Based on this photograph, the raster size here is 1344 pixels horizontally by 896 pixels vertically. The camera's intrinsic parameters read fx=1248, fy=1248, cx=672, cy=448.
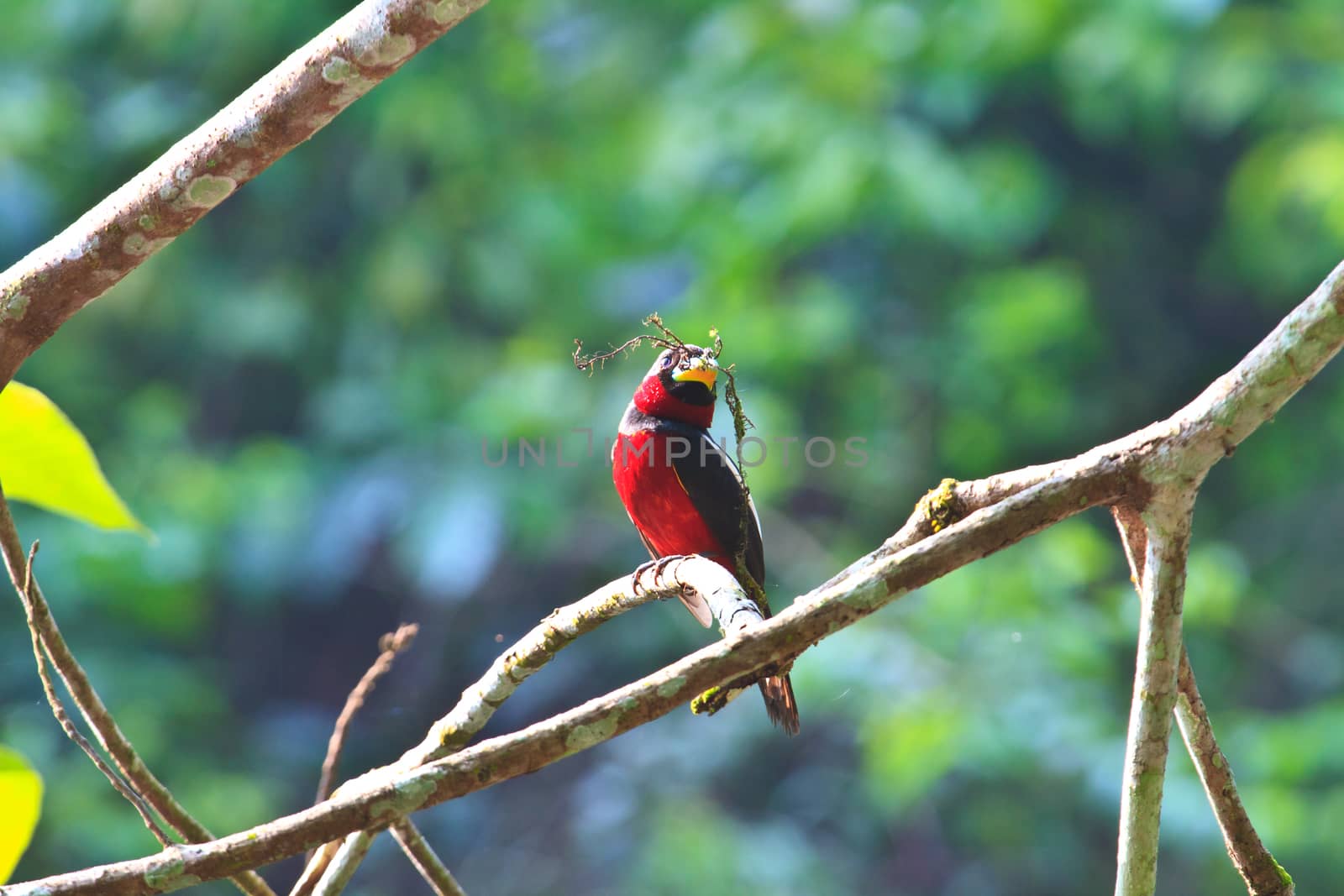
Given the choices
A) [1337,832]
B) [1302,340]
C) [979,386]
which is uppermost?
[979,386]

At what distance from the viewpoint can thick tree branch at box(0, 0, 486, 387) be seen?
1311 mm

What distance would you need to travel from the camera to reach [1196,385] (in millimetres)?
6918

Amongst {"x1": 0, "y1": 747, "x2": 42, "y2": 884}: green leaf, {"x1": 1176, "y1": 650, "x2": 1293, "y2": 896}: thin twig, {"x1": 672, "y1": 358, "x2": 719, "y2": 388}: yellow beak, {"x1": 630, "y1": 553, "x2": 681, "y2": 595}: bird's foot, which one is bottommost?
{"x1": 1176, "y1": 650, "x2": 1293, "y2": 896}: thin twig

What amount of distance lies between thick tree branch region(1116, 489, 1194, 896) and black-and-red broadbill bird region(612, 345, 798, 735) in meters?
1.29

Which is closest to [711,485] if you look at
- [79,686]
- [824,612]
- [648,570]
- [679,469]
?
[679,469]

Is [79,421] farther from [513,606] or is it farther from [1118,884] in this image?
[1118,884]

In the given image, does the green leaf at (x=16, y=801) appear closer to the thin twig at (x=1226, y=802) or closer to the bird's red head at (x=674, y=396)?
the thin twig at (x=1226, y=802)

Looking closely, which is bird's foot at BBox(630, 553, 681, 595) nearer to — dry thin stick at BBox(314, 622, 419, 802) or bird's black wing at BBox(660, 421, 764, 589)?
dry thin stick at BBox(314, 622, 419, 802)

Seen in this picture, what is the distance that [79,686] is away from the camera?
4.67 ft

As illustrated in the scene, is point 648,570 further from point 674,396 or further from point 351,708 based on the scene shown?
point 674,396

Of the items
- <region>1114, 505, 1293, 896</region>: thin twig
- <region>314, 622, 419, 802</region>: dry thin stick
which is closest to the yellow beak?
<region>314, 622, 419, 802</region>: dry thin stick

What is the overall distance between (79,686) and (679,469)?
52.7 inches

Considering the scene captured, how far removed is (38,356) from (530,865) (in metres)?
Result: 3.91

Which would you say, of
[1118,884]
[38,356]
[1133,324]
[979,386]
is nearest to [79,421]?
[38,356]
